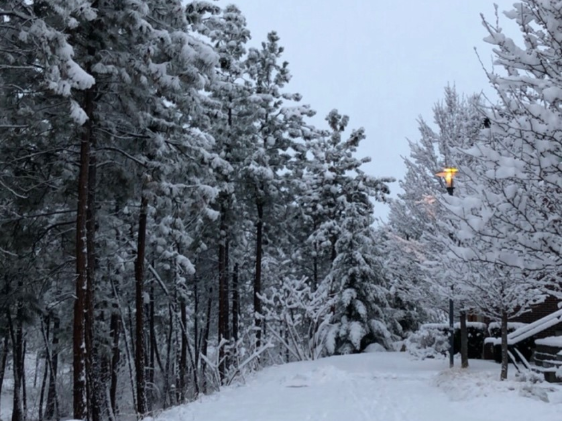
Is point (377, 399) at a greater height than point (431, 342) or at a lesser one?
greater

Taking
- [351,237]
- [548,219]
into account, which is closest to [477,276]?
[548,219]

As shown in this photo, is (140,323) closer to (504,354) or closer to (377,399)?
(377,399)

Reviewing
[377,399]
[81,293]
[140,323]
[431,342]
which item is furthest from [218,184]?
[377,399]

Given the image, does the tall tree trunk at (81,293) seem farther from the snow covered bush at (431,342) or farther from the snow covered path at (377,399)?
the snow covered bush at (431,342)

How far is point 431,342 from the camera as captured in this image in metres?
21.5

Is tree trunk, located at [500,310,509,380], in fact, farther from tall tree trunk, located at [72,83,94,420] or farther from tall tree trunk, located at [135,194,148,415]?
tall tree trunk, located at [135,194,148,415]

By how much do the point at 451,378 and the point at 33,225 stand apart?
1086cm

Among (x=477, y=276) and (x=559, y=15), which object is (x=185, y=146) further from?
(x=559, y=15)

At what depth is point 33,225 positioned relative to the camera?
1470cm

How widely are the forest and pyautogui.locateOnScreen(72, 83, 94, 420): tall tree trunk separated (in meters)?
0.04

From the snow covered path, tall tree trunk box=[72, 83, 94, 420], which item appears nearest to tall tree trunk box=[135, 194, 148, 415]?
the snow covered path

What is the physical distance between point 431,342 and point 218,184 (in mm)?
10217

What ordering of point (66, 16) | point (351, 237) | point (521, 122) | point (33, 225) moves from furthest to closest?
point (351, 237)
point (33, 225)
point (66, 16)
point (521, 122)

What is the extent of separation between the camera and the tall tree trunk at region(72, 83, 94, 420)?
12220 millimetres
